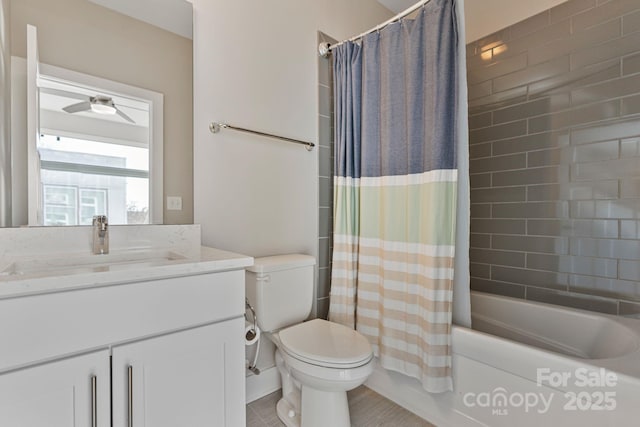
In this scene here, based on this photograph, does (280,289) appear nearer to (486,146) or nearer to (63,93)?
(63,93)

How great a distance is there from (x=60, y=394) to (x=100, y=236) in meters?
0.58

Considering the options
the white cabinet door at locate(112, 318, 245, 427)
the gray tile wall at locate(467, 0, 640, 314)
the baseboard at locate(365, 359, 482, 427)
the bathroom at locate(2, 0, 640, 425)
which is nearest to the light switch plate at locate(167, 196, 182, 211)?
the bathroom at locate(2, 0, 640, 425)

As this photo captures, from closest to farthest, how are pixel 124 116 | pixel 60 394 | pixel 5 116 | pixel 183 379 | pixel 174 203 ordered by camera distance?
1. pixel 60 394
2. pixel 183 379
3. pixel 5 116
4. pixel 124 116
5. pixel 174 203

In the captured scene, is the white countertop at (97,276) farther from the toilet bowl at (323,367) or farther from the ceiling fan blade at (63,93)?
the ceiling fan blade at (63,93)

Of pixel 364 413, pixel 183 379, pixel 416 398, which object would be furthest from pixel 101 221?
pixel 416 398

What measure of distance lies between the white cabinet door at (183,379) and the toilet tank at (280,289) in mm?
391

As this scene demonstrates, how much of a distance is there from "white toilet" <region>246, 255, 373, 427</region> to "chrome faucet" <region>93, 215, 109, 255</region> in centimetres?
61

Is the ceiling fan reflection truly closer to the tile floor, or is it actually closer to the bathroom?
the bathroom

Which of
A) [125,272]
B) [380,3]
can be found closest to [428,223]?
[125,272]

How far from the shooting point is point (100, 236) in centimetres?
119

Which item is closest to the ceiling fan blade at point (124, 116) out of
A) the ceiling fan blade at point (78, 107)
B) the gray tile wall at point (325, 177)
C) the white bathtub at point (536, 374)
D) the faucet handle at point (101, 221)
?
the ceiling fan blade at point (78, 107)

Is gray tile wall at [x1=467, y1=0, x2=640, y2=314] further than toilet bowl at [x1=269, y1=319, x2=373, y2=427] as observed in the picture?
Yes

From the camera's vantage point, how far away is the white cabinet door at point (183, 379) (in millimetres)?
881

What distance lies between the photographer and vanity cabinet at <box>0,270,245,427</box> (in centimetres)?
75
